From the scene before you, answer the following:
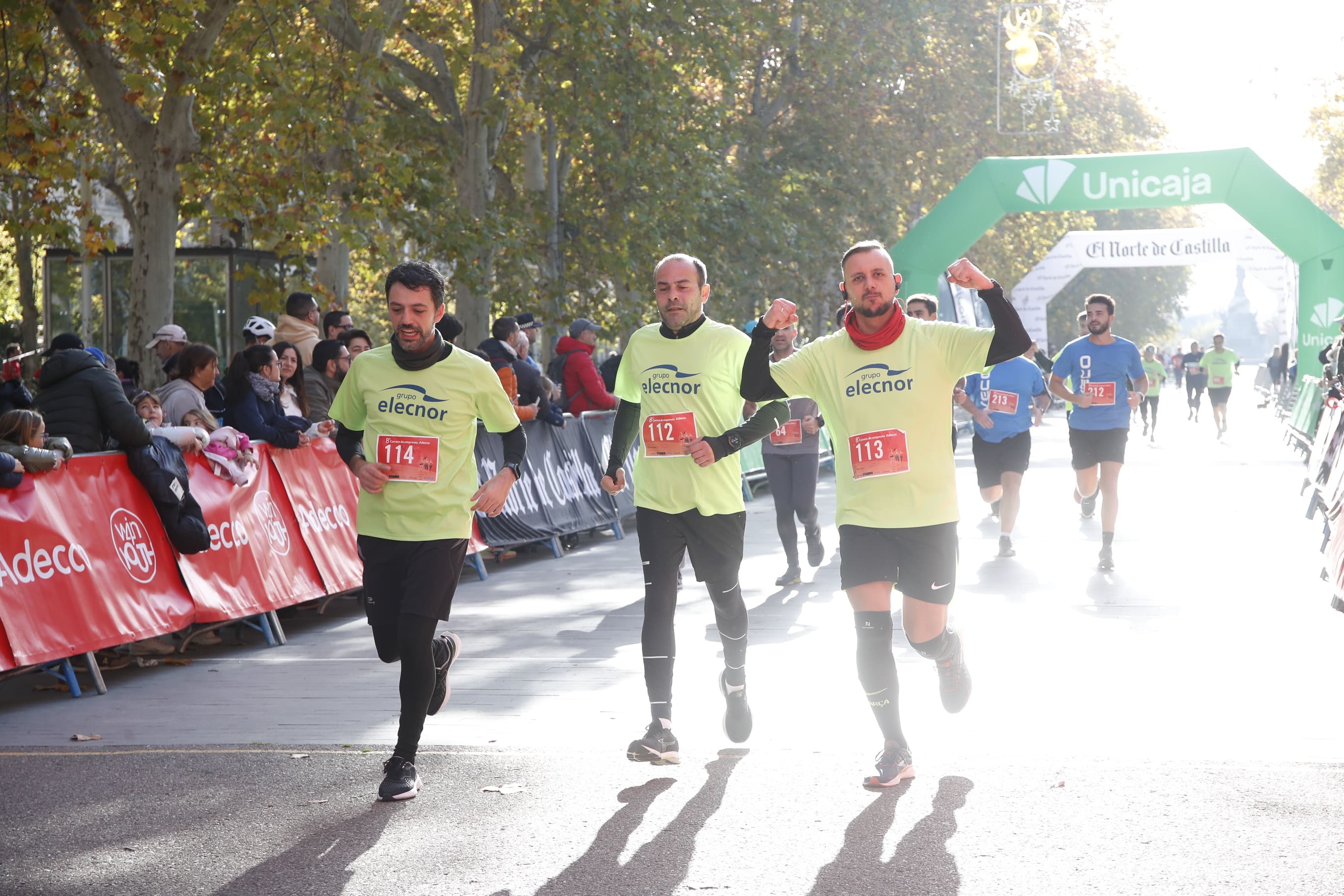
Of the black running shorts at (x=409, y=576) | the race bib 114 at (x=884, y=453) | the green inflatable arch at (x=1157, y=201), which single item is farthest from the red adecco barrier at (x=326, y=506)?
the green inflatable arch at (x=1157, y=201)

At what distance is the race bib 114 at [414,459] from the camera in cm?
551

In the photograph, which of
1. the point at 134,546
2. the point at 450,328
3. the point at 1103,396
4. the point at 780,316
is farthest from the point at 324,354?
the point at 780,316

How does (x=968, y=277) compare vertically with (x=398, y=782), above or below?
above

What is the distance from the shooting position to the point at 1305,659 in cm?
765

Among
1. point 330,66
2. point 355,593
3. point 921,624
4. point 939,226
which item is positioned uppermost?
point 330,66

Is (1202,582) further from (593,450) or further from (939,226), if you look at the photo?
(939,226)

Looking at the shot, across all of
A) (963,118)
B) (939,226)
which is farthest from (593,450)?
(963,118)

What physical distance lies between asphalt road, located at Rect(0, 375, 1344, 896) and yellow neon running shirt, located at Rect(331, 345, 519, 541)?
931 mm

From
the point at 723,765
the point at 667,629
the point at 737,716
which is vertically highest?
the point at 667,629

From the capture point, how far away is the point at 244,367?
9734 mm

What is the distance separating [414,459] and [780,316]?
134cm

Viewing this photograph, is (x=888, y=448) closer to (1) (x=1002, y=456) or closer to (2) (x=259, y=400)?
(2) (x=259, y=400)

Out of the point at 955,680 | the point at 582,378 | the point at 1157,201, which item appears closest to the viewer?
the point at 955,680

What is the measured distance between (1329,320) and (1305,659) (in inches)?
692
